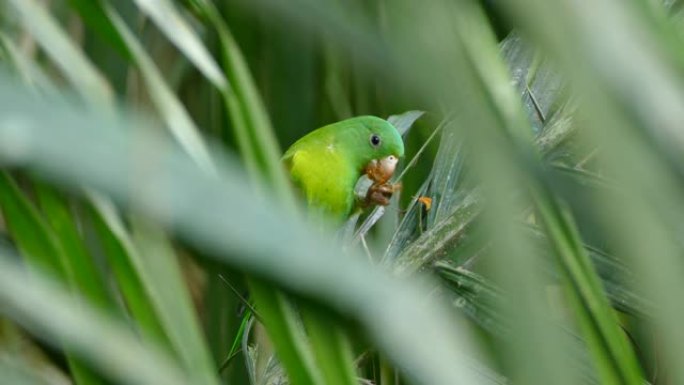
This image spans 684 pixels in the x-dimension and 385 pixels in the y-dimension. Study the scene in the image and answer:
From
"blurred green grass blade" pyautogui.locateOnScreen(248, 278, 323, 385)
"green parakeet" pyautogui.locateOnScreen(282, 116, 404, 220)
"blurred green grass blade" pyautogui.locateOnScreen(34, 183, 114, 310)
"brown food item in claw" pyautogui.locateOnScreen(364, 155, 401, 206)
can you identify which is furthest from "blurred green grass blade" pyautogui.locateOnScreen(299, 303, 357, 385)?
"green parakeet" pyautogui.locateOnScreen(282, 116, 404, 220)

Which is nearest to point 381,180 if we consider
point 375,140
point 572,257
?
point 375,140

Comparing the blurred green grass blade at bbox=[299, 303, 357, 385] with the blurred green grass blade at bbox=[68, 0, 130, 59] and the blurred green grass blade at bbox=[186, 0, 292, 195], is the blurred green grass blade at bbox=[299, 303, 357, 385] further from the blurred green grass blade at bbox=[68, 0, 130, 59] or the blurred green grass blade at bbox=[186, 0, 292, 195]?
the blurred green grass blade at bbox=[68, 0, 130, 59]

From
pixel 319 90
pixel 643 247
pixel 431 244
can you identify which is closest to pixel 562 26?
pixel 643 247

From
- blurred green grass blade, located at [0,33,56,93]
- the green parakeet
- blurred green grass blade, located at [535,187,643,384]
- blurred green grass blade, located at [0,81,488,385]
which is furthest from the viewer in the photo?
the green parakeet

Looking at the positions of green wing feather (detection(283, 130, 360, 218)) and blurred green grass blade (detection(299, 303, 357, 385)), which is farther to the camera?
green wing feather (detection(283, 130, 360, 218))

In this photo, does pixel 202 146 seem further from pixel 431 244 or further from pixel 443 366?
pixel 431 244

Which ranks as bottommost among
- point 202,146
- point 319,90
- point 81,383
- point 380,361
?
point 380,361

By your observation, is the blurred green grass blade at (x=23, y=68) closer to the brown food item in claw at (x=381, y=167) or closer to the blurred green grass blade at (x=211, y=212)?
the blurred green grass blade at (x=211, y=212)

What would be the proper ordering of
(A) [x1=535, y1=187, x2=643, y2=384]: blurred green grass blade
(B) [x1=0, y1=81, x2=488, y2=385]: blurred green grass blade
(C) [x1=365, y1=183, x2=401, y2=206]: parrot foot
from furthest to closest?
(C) [x1=365, y1=183, x2=401, y2=206]: parrot foot → (A) [x1=535, y1=187, x2=643, y2=384]: blurred green grass blade → (B) [x1=0, y1=81, x2=488, y2=385]: blurred green grass blade
